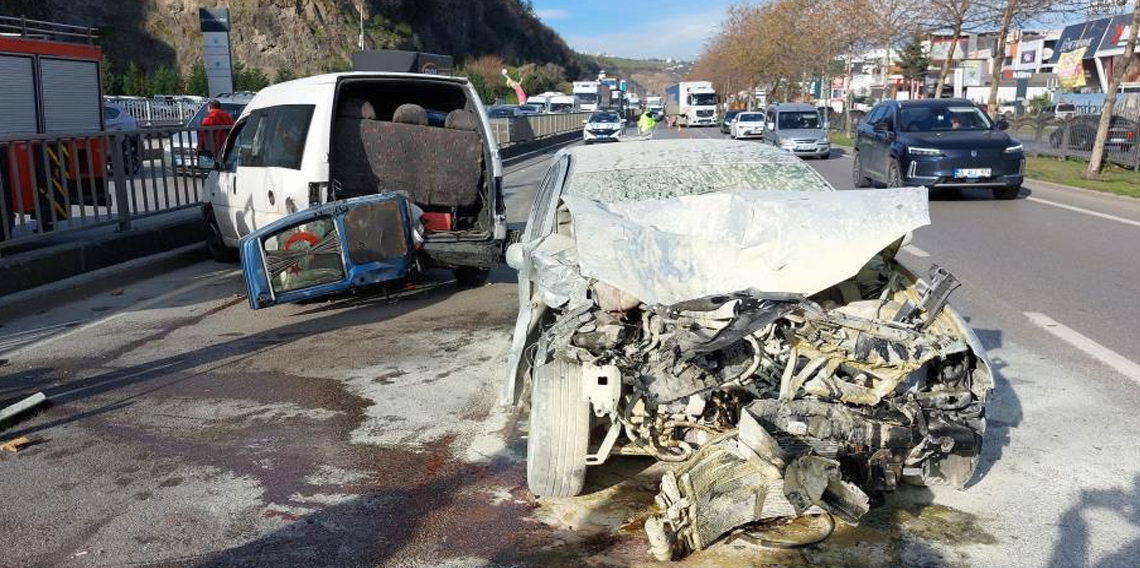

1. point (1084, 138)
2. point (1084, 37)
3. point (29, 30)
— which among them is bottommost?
point (1084, 138)

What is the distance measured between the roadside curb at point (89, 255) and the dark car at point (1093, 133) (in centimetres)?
1997

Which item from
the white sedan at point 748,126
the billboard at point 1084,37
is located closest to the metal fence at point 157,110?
the white sedan at point 748,126

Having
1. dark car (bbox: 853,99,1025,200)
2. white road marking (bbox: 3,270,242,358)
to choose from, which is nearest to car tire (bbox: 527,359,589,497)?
white road marking (bbox: 3,270,242,358)

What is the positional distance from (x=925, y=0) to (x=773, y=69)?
130 feet

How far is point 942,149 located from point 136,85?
4192 cm

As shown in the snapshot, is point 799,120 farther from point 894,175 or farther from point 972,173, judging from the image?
point 972,173

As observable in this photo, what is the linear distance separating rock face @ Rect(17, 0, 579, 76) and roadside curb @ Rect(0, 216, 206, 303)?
3748 cm

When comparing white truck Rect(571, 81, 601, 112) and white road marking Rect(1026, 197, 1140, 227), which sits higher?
white truck Rect(571, 81, 601, 112)

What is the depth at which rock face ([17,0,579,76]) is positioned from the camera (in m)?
53.4

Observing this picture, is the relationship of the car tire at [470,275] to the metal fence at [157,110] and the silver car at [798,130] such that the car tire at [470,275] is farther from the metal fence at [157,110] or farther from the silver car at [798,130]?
the metal fence at [157,110]

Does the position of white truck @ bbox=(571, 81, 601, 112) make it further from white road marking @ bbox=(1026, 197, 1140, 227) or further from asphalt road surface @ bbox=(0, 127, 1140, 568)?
asphalt road surface @ bbox=(0, 127, 1140, 568)

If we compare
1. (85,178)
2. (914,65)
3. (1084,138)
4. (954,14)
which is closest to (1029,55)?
(914,65)

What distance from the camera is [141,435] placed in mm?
5461

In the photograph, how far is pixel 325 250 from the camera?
313 inches
